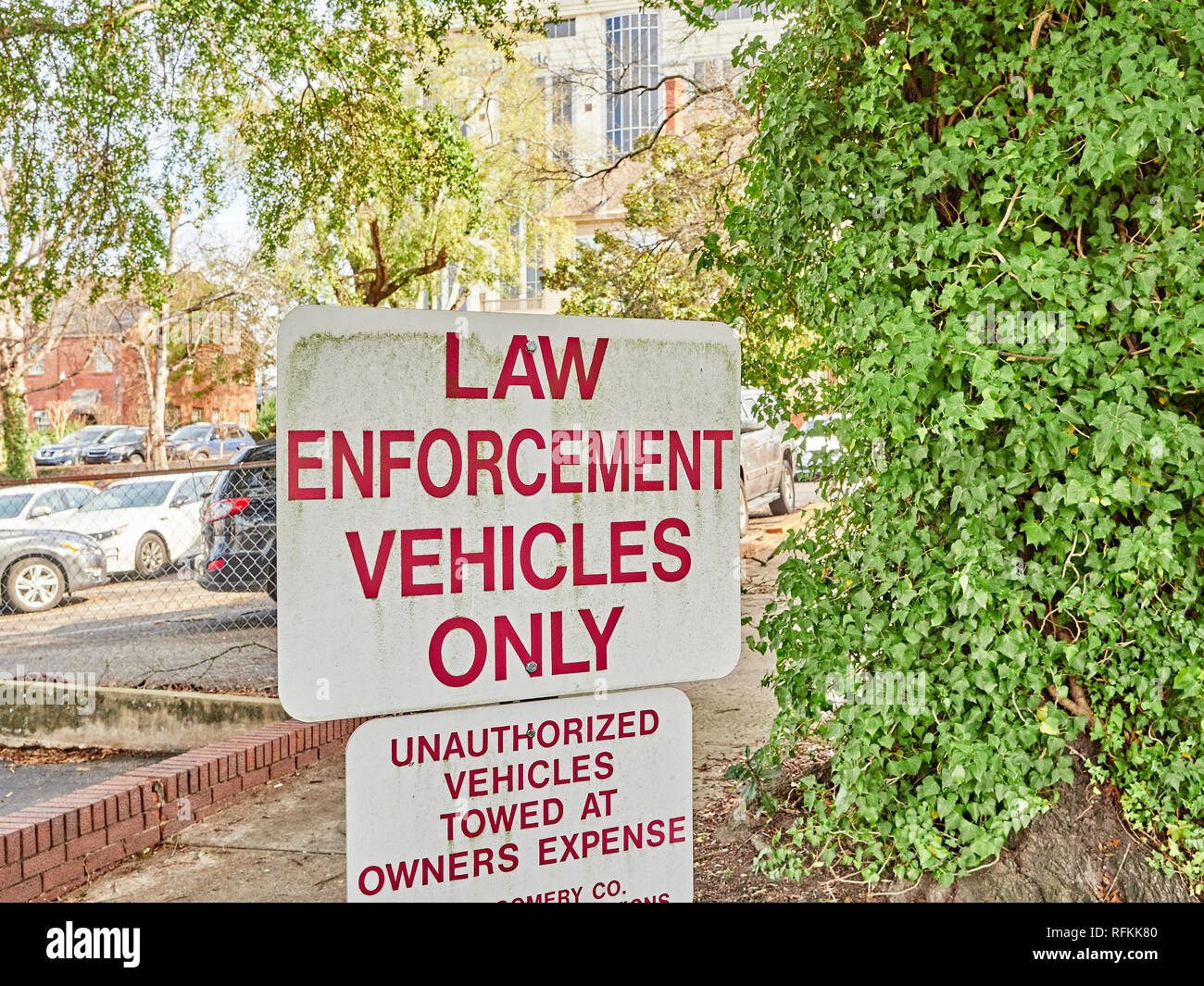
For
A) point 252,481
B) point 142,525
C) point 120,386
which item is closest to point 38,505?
point 142,525

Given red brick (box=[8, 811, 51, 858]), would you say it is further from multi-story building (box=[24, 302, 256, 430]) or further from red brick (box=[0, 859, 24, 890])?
multi-story building (box=[24, 302, 256, 430])

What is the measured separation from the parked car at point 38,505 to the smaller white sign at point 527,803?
1117 centimetres

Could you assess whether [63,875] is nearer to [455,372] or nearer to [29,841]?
[29,841]

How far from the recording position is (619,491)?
174cm

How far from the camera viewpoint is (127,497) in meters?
12.6

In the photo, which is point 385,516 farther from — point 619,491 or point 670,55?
point 670,55

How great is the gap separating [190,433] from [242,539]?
33.3 meters

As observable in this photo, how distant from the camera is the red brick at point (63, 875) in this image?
13.3 ft

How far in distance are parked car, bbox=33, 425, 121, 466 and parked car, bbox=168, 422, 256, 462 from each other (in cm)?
243

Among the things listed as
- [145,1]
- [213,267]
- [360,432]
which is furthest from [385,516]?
[213,267]

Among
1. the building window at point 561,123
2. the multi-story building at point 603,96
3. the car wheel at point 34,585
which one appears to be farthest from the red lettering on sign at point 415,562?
the building window at point 561,123

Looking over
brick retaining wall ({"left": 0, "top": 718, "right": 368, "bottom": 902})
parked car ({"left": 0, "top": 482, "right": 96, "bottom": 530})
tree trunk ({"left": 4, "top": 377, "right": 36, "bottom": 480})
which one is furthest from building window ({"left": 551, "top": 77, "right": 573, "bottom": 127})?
brick retaining wall ({"left": 0, "top": 718, "right": 368, "bottom": 902})

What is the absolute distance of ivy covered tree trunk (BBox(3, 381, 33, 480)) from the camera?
2875cm

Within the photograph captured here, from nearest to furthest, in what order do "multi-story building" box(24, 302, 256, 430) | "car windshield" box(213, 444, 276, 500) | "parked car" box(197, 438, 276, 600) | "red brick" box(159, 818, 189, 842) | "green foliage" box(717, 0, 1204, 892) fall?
"green foliage" box(717, 0, 1204, 892) → "red brick" box(159, 818, 189, 842) → "parked car" box(197, 438, 276, 600) → "car windshield" box(213, 444, 276, 500) → "multi-story building" box(24, 302, 256, 430)
